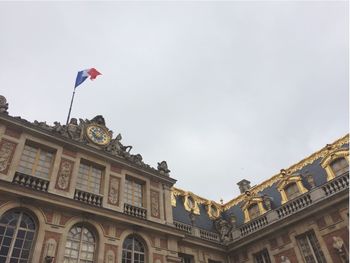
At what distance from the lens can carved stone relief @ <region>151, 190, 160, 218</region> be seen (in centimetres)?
1810

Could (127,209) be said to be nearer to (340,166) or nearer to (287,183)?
(287,183)

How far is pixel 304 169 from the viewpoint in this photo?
69.5ft

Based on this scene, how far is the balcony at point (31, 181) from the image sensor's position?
13906 millimetres

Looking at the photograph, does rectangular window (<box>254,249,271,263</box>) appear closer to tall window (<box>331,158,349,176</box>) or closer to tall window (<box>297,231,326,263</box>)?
tall window (<box>297,231,326,263</box>)

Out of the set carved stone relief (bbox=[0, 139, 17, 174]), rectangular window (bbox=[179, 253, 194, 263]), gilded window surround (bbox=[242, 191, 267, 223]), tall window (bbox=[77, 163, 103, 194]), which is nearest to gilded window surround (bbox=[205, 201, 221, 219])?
gilded window surround (bbox=[242, 191, 267, 223])

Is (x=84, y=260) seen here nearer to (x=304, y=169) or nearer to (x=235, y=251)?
(x=235, y=251)

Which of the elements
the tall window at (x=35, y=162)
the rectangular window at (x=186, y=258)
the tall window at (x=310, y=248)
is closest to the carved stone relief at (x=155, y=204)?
the rectangular window at (x=186, y=258)

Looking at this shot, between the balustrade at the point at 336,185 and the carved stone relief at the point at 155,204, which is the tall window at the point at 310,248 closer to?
the balustrade at the point at 336,185

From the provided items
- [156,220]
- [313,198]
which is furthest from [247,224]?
[156,220]

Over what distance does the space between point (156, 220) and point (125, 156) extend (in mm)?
4001

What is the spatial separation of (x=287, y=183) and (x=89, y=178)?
487 inches

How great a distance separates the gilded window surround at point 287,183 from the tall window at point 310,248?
2866 mm

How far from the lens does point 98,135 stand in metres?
18.4

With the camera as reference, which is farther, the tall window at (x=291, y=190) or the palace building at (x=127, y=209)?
the tall window at (x=291, y=190)
